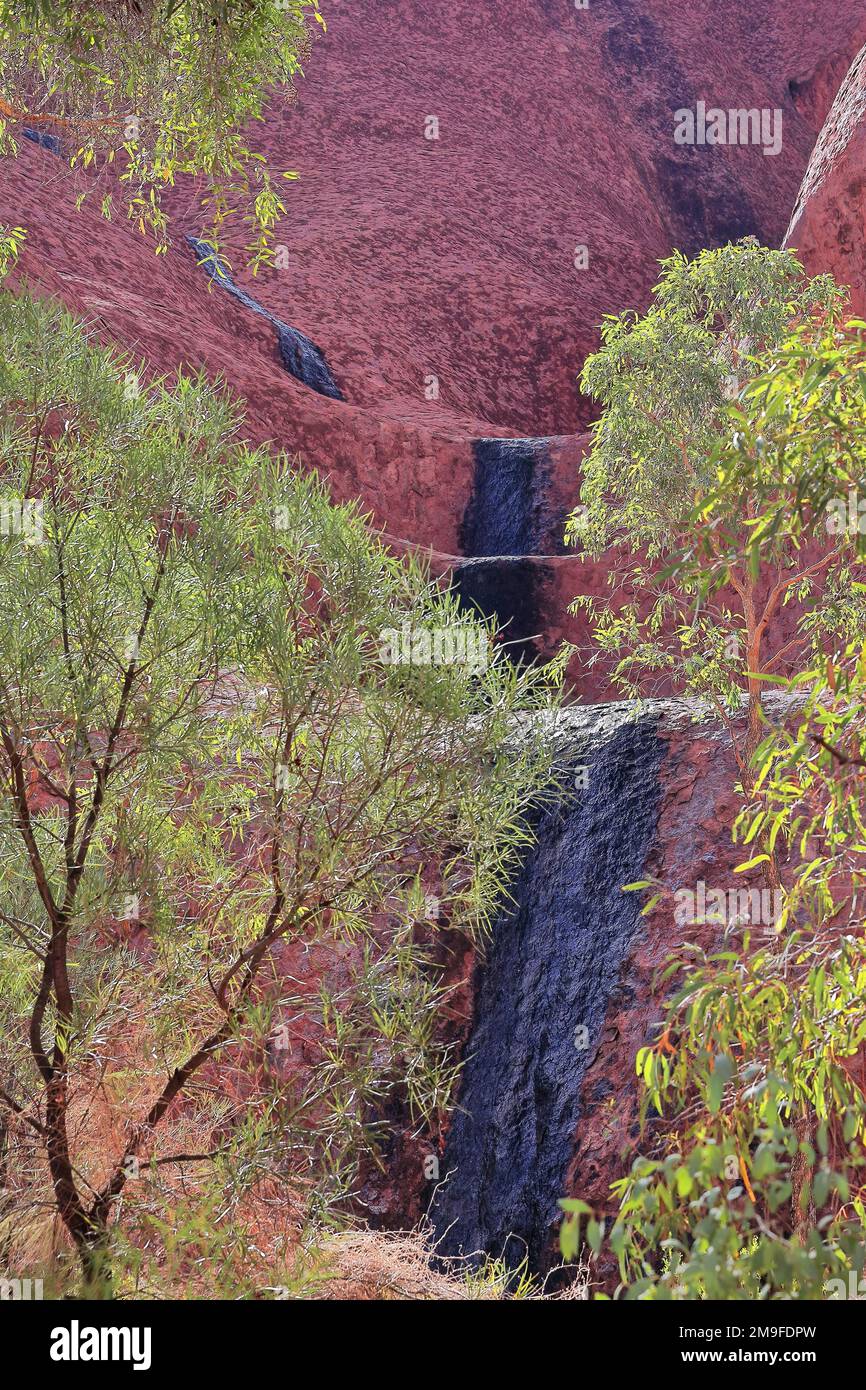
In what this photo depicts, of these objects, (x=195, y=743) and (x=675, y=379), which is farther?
(x=675, y=379)

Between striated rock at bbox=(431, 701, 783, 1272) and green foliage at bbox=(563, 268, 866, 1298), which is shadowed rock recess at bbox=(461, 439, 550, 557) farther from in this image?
green foliage at bbox=(563, 268, 866, 1298)

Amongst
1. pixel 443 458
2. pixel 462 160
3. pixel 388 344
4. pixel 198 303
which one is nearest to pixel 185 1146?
pixel 443 458

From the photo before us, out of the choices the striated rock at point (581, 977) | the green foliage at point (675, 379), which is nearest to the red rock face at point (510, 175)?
the green foliage at point (675, 379)

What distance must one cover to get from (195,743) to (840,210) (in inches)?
653

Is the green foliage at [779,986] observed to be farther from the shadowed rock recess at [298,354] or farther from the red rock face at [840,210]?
the shadowed rock recess at [298,354]

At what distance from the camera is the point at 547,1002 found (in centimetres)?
891

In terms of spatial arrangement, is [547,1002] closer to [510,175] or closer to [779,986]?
[779,986]

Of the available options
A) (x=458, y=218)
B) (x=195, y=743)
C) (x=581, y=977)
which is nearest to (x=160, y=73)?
(x=195, y=743)

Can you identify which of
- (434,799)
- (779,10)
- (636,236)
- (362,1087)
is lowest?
(362,1087)

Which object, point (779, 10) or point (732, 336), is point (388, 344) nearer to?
point (732, 336)

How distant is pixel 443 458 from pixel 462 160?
61.3 ft

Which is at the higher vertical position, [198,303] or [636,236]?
[636,236]
